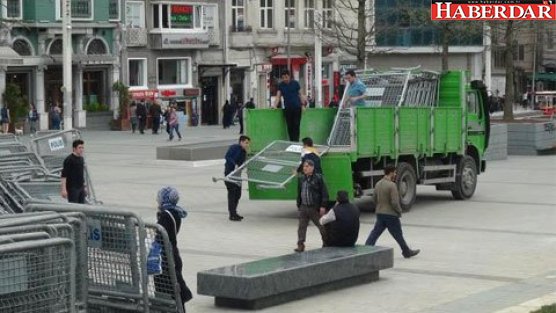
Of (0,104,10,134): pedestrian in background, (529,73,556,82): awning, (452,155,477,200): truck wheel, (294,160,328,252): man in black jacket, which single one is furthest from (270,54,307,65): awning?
(294,160,328,252): man in black jacket

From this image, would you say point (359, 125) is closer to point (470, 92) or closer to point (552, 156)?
point (470, 92)

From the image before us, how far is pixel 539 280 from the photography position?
1645cm

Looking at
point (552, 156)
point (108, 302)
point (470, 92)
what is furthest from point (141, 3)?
point (108, 302)

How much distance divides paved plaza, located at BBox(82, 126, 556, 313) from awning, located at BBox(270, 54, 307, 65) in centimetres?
3414

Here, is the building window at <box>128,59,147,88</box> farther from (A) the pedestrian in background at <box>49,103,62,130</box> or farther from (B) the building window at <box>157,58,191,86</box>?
(A) the pedestrian in background at <box>49,103,62,130</box>

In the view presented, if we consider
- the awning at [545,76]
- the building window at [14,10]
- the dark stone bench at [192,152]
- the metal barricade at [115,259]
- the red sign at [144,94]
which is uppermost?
the building window at [14,10]

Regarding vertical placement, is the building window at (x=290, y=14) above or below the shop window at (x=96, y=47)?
above

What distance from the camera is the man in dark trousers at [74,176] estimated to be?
782 inches

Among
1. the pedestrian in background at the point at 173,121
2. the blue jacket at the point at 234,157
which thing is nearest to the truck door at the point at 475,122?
the blue jacket at the point at 234,157

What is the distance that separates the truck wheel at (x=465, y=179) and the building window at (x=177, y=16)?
37353 millimetres

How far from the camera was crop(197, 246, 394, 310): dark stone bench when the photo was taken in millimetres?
14148

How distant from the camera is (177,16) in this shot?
6344cm

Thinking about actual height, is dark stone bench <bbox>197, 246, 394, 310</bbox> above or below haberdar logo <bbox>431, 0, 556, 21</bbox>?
below

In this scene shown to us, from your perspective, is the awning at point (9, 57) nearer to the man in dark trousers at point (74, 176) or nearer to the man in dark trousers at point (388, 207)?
the man in dark trousers at point (74, 176)
